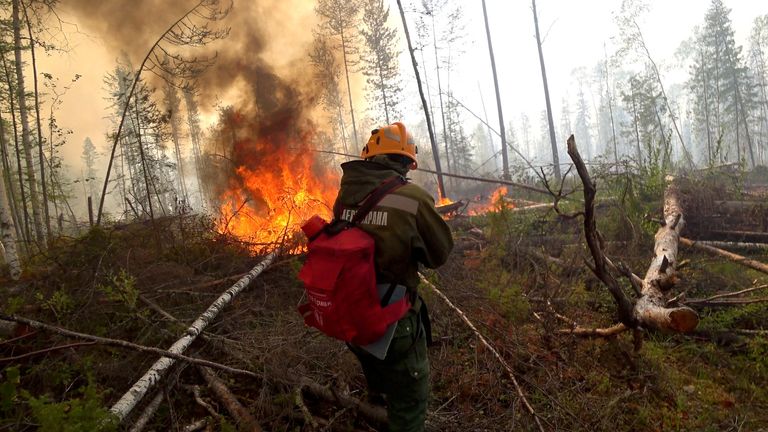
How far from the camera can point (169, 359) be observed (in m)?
3.55

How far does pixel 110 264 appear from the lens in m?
5.17

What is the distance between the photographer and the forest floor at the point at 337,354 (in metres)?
3.26

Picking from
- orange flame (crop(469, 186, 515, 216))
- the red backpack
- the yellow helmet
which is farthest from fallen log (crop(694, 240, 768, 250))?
the red backpack

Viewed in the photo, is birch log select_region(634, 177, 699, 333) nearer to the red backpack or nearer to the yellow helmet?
the red backpack

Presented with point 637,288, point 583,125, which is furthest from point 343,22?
point 583,125

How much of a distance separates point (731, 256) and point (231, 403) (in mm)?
7851

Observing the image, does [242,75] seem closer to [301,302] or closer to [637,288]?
[301,302]

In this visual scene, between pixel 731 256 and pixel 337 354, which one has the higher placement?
pixel 337 354

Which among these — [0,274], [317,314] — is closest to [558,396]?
[317,314]

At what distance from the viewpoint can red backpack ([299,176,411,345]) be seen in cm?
229

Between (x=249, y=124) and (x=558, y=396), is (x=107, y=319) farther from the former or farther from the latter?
(x=249, y=124)

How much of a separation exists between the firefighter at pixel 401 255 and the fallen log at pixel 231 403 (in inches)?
42.6

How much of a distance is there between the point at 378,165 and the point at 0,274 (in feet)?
28.9

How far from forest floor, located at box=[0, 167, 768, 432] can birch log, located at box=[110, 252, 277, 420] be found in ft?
0.73
